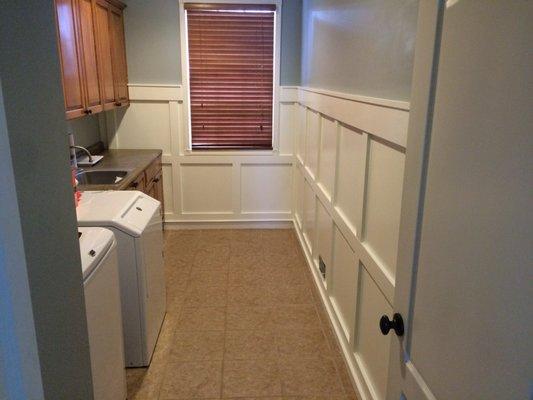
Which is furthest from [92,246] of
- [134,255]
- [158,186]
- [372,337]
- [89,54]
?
[158,186]

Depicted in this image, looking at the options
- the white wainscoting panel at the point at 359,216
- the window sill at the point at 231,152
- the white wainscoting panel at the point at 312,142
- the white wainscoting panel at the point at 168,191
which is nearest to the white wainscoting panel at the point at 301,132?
the white wainscoting panel at the point at 312,142

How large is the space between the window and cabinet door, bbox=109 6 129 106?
62 centimetres

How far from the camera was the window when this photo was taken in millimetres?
4117

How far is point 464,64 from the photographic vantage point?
802 mm

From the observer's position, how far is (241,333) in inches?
108

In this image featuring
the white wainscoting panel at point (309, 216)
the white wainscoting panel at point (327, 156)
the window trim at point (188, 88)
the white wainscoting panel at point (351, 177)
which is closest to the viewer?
the white wainscoting panel at point (351, 177)

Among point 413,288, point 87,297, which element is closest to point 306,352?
point 87,297

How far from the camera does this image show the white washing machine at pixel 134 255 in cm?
216

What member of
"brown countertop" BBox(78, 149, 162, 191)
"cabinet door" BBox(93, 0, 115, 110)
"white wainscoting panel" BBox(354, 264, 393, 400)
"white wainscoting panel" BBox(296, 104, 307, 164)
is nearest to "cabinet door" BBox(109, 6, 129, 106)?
"cabinet door" BBox(93, 0, 115, 110)

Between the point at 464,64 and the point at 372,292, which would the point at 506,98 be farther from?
the point at 372,292

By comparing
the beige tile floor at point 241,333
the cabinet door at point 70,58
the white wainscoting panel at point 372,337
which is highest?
the cabinet door at point 70,58

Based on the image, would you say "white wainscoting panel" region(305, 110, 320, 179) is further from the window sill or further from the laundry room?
the window sill

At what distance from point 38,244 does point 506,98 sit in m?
0.82

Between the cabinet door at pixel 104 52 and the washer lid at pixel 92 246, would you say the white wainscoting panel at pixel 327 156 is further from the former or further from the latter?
the cabinet door at pixel 104 52
